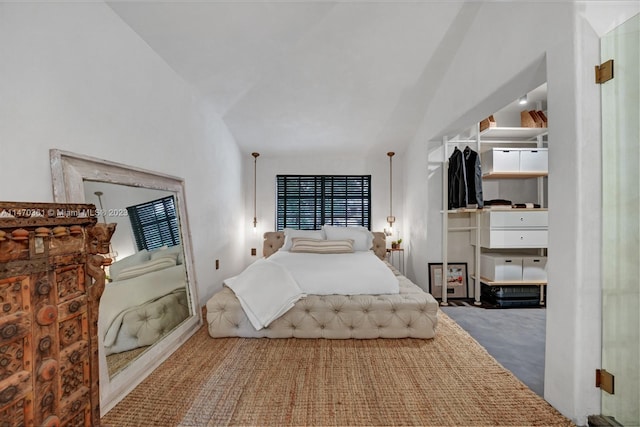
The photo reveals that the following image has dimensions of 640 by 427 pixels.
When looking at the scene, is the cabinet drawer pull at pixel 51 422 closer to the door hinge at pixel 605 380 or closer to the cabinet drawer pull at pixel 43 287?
the cabinet drawer pull at pixel 43 287

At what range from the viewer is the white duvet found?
7.41 feet

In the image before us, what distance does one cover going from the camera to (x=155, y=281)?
1944 millimetres

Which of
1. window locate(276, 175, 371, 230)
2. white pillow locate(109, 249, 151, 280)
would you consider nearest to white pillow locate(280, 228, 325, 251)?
window locate(276, 175, 371, 230)

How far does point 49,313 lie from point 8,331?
0.28 feet

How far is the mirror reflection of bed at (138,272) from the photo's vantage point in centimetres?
154

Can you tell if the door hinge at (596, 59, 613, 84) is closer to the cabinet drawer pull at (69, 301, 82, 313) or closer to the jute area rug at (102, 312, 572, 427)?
the jute area rug at (102, 312, 572, 427)

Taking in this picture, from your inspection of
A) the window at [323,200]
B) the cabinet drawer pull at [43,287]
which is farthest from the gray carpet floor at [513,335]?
the cabinet drawer pull at [43,287]

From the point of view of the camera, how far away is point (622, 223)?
134 centimetres

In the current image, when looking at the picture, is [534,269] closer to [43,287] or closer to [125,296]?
[125,296]

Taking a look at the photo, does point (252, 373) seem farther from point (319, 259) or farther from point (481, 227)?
point (481, 227)

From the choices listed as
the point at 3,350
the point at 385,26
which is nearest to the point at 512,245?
the point at 385,26

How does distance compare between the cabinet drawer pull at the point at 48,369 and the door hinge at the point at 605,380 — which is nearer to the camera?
the cabinet drawer pull at the point at 48,369

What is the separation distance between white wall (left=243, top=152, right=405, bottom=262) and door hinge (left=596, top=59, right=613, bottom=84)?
10.6 ft

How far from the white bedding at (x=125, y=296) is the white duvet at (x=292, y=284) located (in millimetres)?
587
